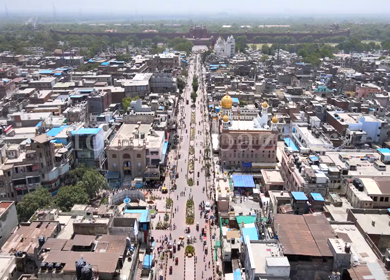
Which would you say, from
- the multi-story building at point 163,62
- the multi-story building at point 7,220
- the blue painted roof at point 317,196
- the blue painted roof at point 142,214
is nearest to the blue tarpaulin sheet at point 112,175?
the blue painted roof at point 142,214

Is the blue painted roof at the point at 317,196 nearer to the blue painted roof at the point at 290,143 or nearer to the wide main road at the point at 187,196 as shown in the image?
the wide main road at the point at 187,196

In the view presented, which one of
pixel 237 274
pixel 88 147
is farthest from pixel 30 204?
pixel 237 274

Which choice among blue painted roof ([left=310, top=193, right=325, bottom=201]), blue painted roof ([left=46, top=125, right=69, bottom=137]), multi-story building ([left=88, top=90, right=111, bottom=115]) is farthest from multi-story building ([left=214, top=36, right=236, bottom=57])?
blue painted roof ([left=310, top=193, right=325, bottom=201])

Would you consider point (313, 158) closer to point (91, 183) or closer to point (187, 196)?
point (187, 196)

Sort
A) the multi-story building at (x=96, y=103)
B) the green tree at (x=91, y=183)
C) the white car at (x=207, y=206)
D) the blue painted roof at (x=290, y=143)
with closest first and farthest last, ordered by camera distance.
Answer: the white car at (x=207, y=206), the green tree at (x=91, y=183), the blue painted roof at (x=290, y=143), the multi-story building at (x=96, y=103)

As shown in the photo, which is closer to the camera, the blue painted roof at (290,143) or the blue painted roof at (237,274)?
the blue painted roof at (237,274)

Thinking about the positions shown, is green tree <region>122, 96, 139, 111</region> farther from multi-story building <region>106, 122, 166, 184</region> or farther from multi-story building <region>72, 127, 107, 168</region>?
multi-story building <region>72, 127, 107, 168</region>

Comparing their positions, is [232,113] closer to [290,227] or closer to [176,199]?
[176,199]

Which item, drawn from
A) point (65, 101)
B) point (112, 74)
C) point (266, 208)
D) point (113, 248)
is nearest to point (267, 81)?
point (112, 74)
